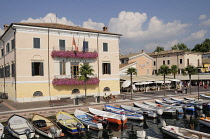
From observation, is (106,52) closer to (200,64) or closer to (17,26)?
(17,26)

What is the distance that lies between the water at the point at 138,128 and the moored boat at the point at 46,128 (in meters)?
0.75

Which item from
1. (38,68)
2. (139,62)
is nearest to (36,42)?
(38,68)

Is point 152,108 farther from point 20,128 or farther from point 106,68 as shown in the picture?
point 20,128

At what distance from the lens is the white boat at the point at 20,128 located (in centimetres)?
1778

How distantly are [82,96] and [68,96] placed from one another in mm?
2710

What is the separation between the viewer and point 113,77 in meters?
41.3

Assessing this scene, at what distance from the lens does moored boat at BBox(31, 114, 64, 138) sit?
18.4 m

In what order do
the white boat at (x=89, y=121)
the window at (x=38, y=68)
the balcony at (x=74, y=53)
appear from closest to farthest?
the white boat at (x=89, y=121)
the window at (x=38, y=68)
the balcony at (x=74, y=53)

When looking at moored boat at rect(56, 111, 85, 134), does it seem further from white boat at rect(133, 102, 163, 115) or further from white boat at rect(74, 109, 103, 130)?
white boat at rect(133, 102, 163, 115)

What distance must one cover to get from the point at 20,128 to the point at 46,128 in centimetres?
239

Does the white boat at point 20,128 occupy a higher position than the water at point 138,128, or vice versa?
the white boat at point 20,128

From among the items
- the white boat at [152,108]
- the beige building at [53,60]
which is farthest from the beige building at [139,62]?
the white boat at [152,108]

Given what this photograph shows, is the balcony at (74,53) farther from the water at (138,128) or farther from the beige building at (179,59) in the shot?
the beige building at (179,59)

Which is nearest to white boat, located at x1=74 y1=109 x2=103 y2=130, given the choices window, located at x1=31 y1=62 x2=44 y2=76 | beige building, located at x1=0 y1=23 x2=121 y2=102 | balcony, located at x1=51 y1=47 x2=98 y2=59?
beige building, located at x1=0 y1=23 x2=121 y2=102
